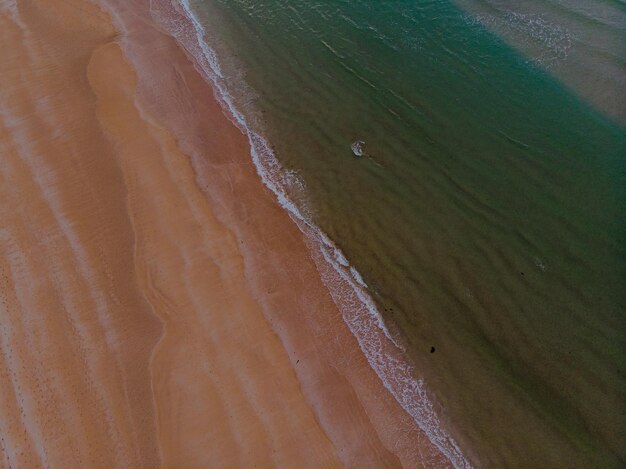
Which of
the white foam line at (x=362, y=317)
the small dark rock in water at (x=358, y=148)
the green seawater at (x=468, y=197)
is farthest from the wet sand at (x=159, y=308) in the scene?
the small dark rock in water at (x=358, y=148)

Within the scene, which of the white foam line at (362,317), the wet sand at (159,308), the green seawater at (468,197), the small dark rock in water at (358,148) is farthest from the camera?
the small dark rock in water at (358,148)

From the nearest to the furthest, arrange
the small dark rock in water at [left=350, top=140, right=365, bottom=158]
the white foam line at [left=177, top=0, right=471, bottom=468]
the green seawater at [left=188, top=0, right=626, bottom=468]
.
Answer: the white foam line at [left=177, top=0, right=471, bottom=468] < the green seawater at [left=188, top=0, right=626, bottom=468] < the small dark rock in water at [left=350, top=140, right=365, bottom=158]

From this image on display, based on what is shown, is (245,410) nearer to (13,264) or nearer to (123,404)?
(123,404)

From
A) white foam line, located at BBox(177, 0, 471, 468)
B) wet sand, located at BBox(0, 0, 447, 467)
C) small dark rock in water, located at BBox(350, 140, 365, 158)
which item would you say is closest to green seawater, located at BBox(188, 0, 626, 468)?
small dark rock in water, located at BBox(350, 140, 365, 158)

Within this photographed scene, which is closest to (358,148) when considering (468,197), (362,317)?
(468,197)

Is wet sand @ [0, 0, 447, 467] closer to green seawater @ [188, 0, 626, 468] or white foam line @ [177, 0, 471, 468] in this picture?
white foam line @ [177, 0, 471, 468]

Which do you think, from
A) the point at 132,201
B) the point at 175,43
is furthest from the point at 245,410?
the point at 175,43

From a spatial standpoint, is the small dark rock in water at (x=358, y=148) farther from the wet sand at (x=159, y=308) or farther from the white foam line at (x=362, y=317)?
the wet sand at (x=159, y=308)
